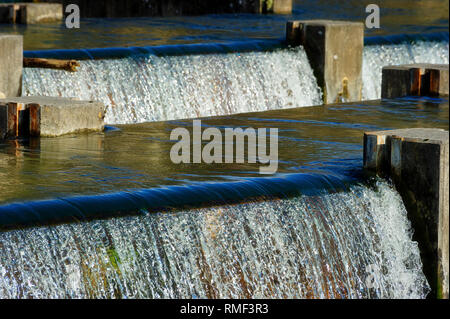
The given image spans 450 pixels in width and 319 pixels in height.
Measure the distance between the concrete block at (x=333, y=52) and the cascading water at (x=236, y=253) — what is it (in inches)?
260

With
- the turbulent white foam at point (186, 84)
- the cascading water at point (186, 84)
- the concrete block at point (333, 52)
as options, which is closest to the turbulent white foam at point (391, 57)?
the cascading water at point (186, 84)

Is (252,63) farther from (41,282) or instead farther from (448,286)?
(41,282)

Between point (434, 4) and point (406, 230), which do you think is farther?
point (434, 4)

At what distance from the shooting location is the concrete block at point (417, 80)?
50.0ft

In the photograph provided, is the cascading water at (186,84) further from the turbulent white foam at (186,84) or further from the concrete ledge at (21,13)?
the concrete ledge at (21,13)

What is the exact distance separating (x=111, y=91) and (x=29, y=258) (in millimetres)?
6374

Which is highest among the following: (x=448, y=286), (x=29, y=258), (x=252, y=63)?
(x=252, y=63)

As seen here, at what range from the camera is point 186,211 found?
7762 millimetres

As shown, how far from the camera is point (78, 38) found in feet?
53.0

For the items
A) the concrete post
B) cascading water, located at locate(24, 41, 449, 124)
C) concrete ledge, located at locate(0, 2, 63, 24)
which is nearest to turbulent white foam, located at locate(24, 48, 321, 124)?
cascading water, located at locate(24, 41, 449, 124)

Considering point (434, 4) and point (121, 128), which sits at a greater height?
point (434, 4)

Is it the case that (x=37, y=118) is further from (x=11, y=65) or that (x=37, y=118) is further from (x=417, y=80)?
(x=417, y=80)
